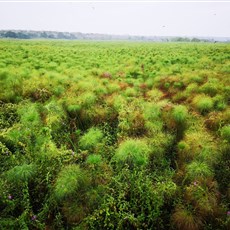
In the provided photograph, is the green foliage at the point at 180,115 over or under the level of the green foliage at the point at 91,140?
over

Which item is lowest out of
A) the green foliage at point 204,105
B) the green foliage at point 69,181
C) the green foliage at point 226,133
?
the green foliage at point 69,181

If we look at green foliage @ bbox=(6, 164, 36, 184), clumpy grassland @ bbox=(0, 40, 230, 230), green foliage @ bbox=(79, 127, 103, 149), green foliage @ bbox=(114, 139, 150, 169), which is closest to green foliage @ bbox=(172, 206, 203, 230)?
clumpy grassland @ bbox=(0, 40, 230, 230)

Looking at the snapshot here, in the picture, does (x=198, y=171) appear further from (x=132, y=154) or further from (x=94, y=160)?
(x=94, y=160)

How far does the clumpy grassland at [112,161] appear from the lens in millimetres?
3795

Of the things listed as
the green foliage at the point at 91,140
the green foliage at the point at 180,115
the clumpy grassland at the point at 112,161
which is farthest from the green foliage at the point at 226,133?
the green foliage at the point at 91,140

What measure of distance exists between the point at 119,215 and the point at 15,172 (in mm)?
2208

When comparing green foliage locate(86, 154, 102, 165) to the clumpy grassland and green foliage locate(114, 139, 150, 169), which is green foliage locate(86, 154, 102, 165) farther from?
green foliage locate(114, 139, 150, 169)

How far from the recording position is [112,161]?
4.88 metres

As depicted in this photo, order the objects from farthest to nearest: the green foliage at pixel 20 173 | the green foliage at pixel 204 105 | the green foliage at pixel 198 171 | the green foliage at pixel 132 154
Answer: the green foliage at pixel 204 105 < the green foliage at pixel 132 154 < the green foliage at pixel 198 171 < the green foliage at pixel 20 173

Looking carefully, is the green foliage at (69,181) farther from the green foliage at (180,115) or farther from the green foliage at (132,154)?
the green foliage at (180,115)

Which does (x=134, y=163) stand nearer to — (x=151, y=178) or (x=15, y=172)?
(x=151, y=178)

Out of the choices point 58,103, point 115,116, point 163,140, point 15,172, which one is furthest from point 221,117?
point 15,172

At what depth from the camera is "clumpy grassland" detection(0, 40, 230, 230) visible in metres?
3.79

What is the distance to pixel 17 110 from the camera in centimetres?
662
